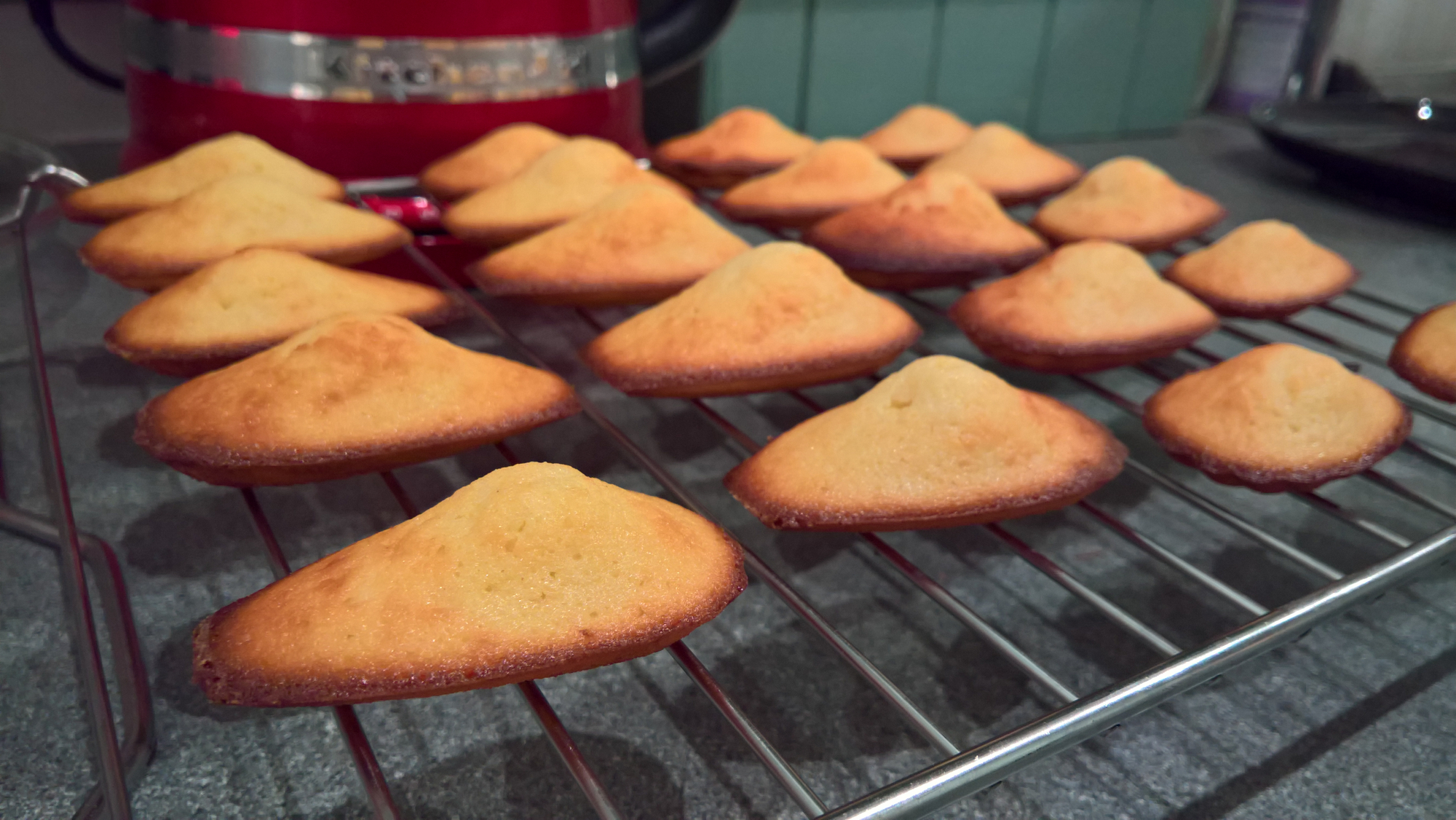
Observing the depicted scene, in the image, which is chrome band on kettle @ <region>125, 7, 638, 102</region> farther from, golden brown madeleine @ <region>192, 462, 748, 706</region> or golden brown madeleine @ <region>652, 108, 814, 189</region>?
golden brown madeleine @ <region>192, 462, 748, 706</region>

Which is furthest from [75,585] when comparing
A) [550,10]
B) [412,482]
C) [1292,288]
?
[1292,288]

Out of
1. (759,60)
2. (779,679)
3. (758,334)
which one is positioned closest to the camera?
(779,679)

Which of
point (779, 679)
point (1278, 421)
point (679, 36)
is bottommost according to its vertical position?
point (779, 679)

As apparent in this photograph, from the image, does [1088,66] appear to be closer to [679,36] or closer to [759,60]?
[759,60]

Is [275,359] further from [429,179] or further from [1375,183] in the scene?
[1375,183]

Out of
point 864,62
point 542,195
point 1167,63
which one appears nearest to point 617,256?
point 542,195

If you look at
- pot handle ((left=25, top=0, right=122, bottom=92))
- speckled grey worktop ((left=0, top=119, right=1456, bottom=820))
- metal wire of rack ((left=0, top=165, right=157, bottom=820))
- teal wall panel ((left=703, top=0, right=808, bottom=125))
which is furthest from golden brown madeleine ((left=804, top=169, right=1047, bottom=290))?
teal wall panel ((left=703, top=0, right=808, bottom=125))

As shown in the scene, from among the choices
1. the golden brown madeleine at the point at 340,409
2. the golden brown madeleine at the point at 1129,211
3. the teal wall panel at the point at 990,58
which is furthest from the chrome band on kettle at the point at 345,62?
the teal wall panel at the point at 990,58
